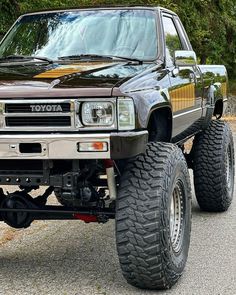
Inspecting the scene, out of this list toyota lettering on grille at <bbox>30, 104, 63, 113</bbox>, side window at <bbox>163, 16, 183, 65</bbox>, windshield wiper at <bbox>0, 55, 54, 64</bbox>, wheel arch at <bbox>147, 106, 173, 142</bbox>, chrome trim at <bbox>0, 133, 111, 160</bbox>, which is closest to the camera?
chrome trim at <bbox>0, 133, 111, 160</bbox>

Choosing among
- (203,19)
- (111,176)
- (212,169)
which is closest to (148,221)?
(111,176)

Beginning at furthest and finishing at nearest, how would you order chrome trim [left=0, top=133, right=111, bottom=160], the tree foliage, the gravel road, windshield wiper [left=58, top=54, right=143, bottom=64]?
the tree foliage
windshield wiper [left=58, top=54, right=143, bottom=64]
the gravel road
chrome trim [left=0, top=133, right=111, bottom=160]

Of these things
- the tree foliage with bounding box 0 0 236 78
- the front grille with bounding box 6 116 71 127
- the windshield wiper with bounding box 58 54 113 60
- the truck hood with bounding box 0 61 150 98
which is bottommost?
the tree foliage with bounding box 0 0 236 78

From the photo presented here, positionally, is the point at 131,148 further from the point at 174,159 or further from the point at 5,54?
the point at 5,54

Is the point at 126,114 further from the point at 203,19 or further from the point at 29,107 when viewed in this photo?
the point at 203,19

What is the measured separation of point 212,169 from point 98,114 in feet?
10.0

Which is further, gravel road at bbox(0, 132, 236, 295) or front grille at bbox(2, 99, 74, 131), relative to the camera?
gravel road at bbox(0, 132, 236, 295)

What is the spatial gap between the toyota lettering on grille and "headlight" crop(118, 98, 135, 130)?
383 millimetres

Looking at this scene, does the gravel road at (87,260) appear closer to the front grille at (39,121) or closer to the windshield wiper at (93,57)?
the front grille at (39,121)

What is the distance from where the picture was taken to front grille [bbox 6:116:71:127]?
4.11 m

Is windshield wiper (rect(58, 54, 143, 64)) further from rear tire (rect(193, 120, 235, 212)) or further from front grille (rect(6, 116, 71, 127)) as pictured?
rear tire (rect(193, 120, 235, 212))

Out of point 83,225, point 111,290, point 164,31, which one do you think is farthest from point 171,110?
point 83,225

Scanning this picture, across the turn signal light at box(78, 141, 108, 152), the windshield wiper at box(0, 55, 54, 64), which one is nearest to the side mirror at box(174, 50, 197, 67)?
the windshield wiper at box(0, 55, 54, 64)

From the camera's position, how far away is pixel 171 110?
506 cm
